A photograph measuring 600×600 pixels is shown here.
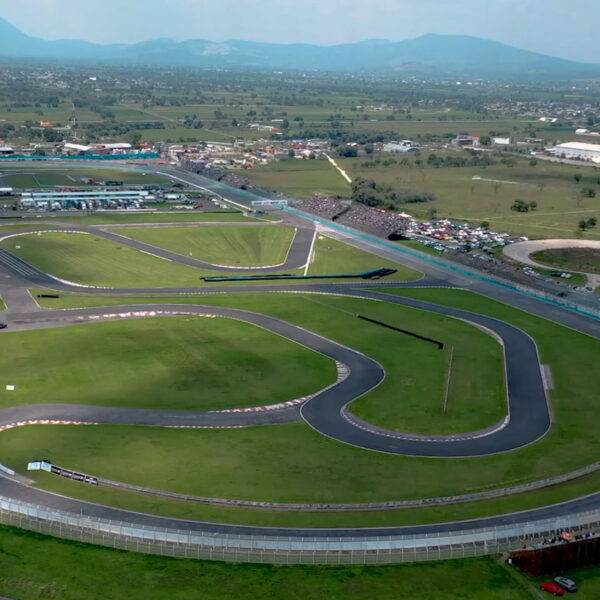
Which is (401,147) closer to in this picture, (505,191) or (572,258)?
(505,191)

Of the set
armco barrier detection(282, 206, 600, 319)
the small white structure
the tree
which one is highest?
the small white structure

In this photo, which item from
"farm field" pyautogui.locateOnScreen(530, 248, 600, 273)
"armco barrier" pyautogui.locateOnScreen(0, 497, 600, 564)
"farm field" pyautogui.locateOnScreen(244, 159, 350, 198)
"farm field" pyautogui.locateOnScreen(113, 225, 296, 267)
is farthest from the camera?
"farm field" pyautogui.locateOnScreen(244, 159, 350, 198)

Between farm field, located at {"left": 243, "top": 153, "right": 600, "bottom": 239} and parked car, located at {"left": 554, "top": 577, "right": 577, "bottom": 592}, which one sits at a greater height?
farm field, located at {"left": 243, "top": 153, "right": 600, "bottom": 239}

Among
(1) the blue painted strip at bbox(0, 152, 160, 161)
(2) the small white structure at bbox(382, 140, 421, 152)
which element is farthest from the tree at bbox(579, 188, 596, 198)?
(1) the blue painted strip at bbox(0, 152, 160, 161)

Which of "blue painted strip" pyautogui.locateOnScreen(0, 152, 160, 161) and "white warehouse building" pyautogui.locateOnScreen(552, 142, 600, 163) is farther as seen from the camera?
"white warehouse building" pyautogui.locateOnScreen(552, 142, 600, 163)

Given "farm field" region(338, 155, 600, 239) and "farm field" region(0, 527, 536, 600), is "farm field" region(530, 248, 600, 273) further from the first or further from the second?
"farm field" region(0, 527, 536, 600)

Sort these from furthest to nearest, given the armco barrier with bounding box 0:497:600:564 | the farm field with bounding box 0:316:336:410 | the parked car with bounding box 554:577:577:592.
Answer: the farm field with bounding box 0:316:336:410, the armco barrier with bounding box 0:497:600:564, the parked car with bounding box 554:577:577:592

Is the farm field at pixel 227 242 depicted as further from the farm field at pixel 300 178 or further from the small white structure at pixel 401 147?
the small white structure at pixel 401 147
